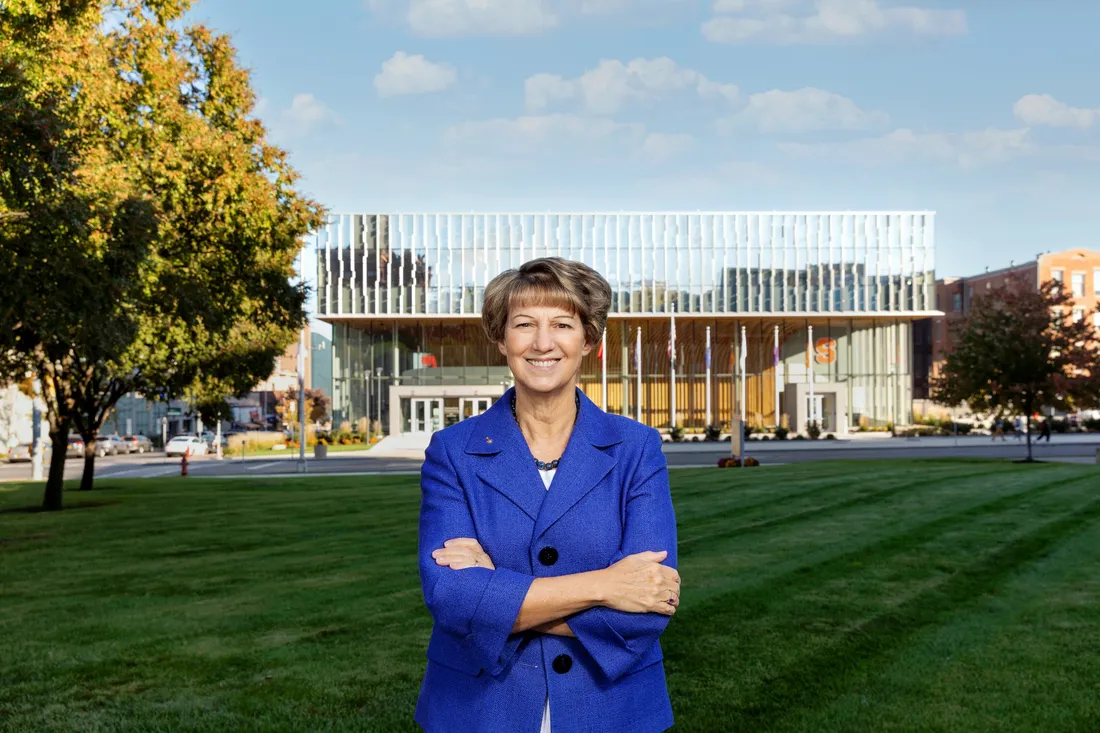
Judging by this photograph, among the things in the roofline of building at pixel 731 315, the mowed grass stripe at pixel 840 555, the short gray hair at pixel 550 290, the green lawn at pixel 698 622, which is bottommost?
the green lawn at pixel 698 622

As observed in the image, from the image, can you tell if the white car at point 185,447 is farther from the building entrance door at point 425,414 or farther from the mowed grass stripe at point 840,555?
the mowed grass stripe at point 840,555

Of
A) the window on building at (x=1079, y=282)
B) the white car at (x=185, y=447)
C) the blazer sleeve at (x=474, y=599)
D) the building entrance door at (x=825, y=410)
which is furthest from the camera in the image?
the window on building at (x=1079, y=282)

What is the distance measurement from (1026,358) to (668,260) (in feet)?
135

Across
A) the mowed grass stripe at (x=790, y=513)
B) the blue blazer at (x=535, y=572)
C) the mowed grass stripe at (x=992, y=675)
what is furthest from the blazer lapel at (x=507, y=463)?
the mowed grass stripe at (x=790, y=513)

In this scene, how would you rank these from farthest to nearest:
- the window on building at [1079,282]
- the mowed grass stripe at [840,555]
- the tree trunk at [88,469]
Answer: the window on building at [1079,282] < the tree trunk at [88,469] < the mowed grass stripe at [840,555]

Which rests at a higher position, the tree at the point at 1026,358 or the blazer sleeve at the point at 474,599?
the tree at the point at 1026,358

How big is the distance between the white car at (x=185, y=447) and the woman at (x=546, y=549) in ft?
187

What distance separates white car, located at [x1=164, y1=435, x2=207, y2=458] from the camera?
2248 inches

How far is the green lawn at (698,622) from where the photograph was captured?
688cm

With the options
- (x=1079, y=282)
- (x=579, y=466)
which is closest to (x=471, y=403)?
(x=1079, y=282)

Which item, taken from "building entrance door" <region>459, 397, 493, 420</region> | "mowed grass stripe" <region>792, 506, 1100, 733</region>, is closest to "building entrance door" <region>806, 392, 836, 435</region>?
"building entrance door" <region>459, 397, 493, 420</region>

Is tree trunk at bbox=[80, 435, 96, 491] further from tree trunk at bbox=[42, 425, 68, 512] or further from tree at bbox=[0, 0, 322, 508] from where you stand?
tree trunk at bbox=[42, 425, 68, 512]

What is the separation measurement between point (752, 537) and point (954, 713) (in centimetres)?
831

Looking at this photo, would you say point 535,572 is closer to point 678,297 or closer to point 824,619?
point 824,619
